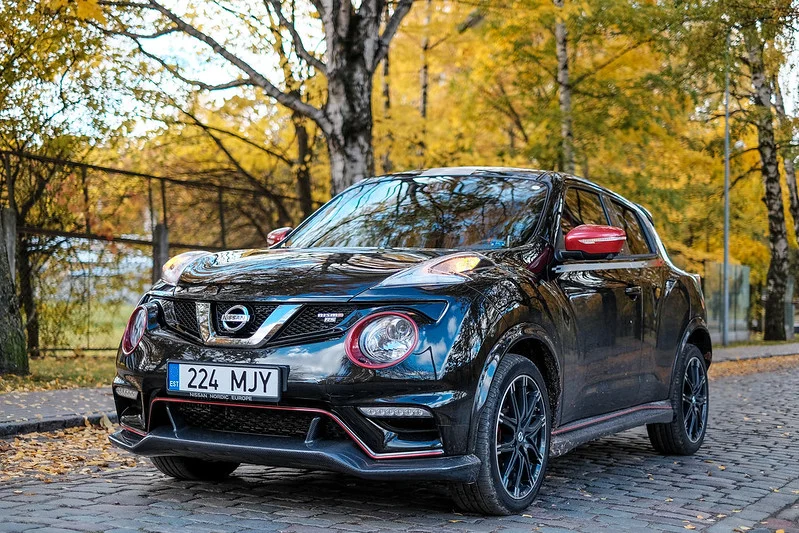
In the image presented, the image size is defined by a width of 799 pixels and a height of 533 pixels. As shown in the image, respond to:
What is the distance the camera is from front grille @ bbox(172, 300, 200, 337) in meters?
5.01

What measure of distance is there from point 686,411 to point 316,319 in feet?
12.4

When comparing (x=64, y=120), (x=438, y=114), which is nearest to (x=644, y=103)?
(x=438, y=114)

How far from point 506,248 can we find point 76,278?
983 cm

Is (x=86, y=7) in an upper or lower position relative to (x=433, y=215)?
upper

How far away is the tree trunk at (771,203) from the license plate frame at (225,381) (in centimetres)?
2449

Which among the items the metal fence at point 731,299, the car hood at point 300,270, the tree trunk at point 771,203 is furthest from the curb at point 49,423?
the tree trunk at point 771,203

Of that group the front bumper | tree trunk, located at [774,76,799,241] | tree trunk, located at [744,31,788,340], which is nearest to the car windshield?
the front bumper

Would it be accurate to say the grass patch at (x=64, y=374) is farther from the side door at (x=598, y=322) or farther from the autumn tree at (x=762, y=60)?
the autumn tree at (x=762, y=60)

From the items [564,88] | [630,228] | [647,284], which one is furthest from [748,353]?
[647,284]

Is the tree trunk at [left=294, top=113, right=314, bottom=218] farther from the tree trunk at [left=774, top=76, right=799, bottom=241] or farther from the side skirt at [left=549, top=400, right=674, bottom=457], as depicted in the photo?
the side skirt at [left=549, top=400, right=674, bottom=457]

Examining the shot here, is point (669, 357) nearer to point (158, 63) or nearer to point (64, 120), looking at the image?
point (64, 120)

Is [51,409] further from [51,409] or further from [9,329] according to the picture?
[9,329]

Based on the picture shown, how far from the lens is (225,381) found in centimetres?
480

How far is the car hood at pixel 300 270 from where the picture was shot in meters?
4.86
